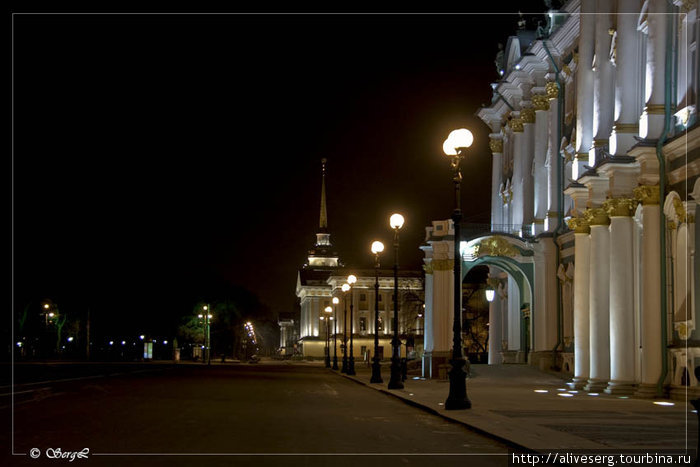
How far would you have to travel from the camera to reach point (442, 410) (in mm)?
22688

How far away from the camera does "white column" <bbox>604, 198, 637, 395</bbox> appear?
102 ft

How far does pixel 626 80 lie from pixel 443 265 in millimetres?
17637

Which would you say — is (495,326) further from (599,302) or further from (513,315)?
(599,302)

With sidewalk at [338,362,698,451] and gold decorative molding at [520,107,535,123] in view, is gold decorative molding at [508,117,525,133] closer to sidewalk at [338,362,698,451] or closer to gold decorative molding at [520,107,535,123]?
gold decorative molding at [520,107,535,123]

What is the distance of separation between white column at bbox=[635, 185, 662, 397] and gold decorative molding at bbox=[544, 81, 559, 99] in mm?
18851

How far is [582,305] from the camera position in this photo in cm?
3516

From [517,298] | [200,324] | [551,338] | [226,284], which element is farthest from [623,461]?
[226,284]

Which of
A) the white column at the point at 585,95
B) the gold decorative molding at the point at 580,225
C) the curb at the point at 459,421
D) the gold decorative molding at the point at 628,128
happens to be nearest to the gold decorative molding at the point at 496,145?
the white column at the point at 585,95

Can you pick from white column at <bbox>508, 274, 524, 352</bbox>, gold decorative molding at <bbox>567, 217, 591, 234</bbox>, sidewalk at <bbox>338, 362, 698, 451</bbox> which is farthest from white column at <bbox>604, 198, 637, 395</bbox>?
white column at <bbox>508, 274, 524, 352</bbox>

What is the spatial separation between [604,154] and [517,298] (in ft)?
75.7

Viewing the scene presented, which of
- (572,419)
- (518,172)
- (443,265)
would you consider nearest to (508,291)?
(518,172)

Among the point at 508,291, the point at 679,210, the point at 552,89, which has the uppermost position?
the point at 552,89

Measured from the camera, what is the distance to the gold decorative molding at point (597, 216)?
3325cm

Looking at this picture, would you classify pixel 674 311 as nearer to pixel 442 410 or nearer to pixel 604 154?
pixel 604 154
